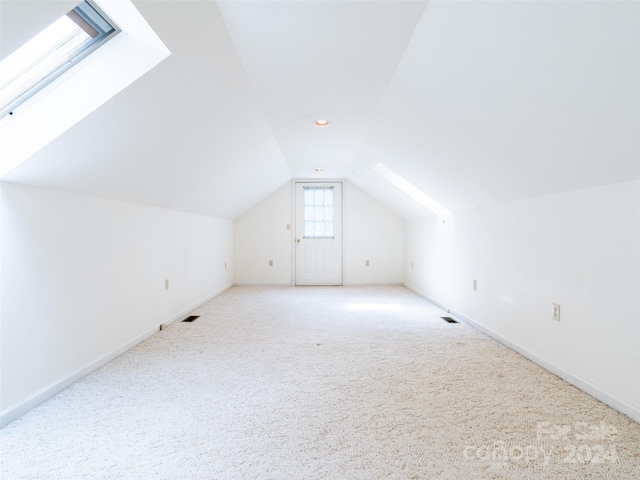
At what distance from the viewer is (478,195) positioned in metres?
2.90

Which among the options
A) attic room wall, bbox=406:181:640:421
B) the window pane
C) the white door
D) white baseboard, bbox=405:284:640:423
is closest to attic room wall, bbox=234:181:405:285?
the white door

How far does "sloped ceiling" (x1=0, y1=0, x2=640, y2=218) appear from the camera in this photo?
4.11 feet

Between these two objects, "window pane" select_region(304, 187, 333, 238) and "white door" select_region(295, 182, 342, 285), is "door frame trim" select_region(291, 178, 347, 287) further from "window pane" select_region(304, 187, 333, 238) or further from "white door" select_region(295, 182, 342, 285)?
"window pane" select_region(304, 187, 333, 238)

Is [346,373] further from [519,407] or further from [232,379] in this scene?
[519,407]

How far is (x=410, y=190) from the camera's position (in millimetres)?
4230

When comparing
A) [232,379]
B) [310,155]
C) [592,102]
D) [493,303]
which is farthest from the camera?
[310,155]

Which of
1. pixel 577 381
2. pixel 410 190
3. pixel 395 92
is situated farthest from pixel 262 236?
pixel 577 381

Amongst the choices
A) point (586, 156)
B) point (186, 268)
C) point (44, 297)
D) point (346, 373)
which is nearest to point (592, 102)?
point (586, 156)

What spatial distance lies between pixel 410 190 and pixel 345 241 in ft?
6.48

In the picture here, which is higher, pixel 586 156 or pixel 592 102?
pixel 592 102

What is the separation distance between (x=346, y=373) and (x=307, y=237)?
396 cm

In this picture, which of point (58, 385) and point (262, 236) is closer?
point (58, 385)

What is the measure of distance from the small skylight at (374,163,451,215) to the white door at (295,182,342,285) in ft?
5.89

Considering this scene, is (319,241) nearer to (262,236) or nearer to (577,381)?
(262,236)
